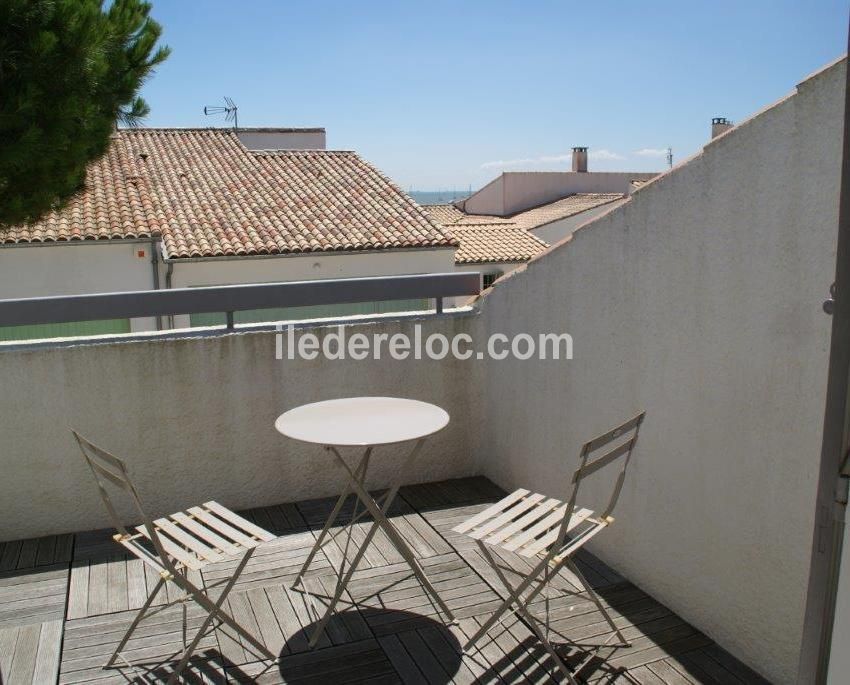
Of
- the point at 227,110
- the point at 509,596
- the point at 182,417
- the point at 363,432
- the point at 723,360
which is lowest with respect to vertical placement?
the point at 509,596

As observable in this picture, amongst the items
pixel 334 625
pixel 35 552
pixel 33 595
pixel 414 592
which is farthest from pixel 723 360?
pixel 35 552

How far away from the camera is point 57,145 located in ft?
17.3

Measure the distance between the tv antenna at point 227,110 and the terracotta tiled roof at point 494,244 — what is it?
8518 millimetres

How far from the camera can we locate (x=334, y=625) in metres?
3.58

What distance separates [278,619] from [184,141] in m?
18.7

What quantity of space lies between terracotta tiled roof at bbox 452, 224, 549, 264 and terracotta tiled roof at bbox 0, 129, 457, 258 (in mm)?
3759

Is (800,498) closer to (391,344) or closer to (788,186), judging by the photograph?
(788,186)

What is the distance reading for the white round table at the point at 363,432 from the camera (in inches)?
133

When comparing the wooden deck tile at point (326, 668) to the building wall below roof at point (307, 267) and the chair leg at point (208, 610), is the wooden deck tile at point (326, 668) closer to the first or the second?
the chair leg at point (208, 610)

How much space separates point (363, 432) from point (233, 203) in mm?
14314

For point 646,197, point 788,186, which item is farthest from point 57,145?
point 788,186

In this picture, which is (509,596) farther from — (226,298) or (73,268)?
(73,268)

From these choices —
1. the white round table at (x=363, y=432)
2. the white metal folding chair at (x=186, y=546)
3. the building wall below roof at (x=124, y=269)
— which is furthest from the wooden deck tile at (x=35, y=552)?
the building wall below roof at (x=124, y=269)

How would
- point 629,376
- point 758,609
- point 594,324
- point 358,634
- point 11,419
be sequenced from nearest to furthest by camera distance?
1. point 758,609
2. point 358,634
3. point 629,376
4. point 594,324
5. point 11,419
